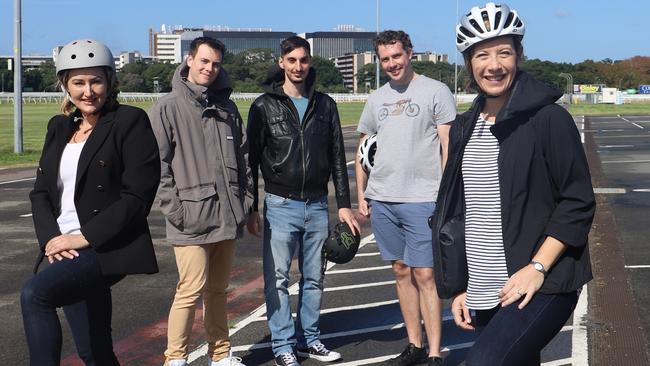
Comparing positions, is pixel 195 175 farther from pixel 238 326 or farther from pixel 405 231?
pixel 238 326

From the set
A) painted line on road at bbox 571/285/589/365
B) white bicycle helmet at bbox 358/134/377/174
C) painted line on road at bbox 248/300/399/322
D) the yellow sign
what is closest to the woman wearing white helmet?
white bicycle helmet at bbox 358/134/377/174

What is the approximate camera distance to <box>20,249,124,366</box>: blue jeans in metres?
3.89

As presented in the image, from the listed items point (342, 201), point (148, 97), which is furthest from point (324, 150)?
point (148, 97)

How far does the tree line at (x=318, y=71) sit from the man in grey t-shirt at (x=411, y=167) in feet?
358

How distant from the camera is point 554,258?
312 cm

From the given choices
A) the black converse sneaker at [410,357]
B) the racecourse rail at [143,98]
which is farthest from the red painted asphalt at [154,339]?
the racecourse rail at [143,98]

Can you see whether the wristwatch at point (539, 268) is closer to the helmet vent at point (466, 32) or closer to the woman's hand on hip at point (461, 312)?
the woman's hand on hip at point (461, 312)

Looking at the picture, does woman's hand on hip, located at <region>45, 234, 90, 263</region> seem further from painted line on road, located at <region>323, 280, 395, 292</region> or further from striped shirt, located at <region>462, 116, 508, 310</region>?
painted line on road, located at <region>323, 280, 395, 292</region>

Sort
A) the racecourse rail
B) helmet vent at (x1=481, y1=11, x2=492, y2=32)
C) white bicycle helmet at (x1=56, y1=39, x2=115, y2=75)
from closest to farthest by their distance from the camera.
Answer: helmet vent at (x1=481, y1=11, x2=492, y2=32)
white bicycle helmet at (x1=56, y1=39, x2=115, y2=75)
the racecourse rail

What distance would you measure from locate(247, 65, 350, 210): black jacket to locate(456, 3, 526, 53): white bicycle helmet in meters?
2.58

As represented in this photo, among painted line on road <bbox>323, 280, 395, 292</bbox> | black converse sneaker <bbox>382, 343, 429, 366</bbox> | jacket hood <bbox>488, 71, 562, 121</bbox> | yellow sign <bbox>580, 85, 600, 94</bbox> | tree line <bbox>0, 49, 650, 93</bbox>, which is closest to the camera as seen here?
jacket hood <bbox>488, 71, 562, 121</bbox>

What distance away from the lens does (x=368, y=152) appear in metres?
5.97

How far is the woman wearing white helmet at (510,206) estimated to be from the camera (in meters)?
3.12

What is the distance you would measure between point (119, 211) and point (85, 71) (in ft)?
2.17
